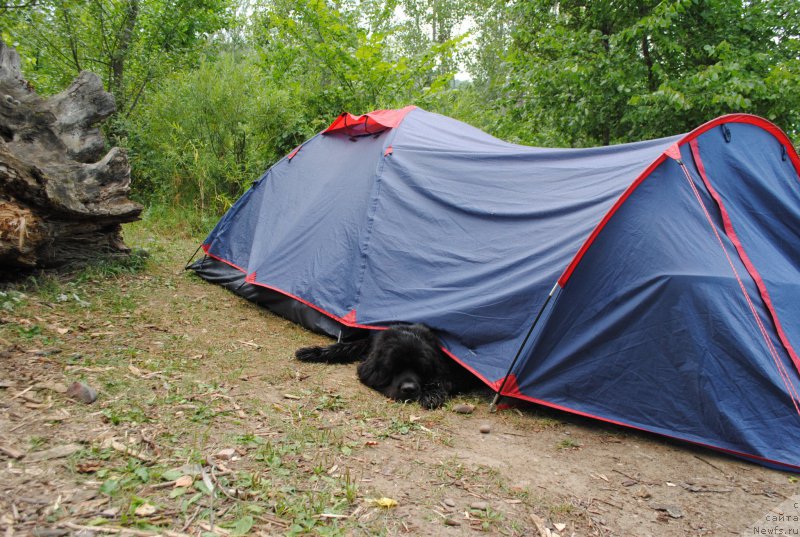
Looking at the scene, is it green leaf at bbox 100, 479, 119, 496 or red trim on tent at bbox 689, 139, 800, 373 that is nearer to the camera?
green leaf at bbox 100, 479, 119, 496

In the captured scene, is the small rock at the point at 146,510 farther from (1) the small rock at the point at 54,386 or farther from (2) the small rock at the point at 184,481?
(1) the small rock at the point at 54,386

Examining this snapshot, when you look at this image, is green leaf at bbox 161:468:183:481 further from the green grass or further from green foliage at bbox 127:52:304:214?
green foliage at bbox 127:52:304:214

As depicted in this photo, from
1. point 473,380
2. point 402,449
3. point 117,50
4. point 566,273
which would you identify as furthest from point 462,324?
point 117,50

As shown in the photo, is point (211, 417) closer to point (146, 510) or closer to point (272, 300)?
point (146, 510)

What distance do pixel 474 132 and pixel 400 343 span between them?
2895mm

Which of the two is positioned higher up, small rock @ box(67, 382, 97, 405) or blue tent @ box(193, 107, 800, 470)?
blue tent @ box(193, 107, 800, 470)

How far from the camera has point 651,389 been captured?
125 inches

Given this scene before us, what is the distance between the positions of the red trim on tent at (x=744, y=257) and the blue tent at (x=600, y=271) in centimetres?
1

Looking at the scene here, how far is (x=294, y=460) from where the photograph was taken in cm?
258

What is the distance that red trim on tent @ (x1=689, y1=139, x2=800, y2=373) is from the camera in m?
3.08

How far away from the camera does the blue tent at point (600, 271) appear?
10.0 ft

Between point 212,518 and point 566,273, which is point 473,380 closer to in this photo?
point 566,273

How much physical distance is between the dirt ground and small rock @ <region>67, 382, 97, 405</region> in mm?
30

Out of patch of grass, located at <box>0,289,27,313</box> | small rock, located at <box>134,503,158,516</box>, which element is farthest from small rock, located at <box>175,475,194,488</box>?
patch of grass, located at <box>0,289,27,313</box>
